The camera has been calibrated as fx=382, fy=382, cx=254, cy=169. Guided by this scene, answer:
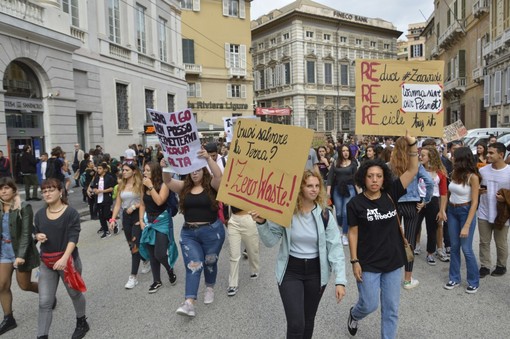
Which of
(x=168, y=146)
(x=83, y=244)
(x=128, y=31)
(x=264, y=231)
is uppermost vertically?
(x=128, y=31)

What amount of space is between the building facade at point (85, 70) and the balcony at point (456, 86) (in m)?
23.9

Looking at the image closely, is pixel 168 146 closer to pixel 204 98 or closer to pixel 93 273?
pixel 93 273

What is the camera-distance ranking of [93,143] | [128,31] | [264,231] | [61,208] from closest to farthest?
[264,231] → [61,208] → [93,143] → [128,31]

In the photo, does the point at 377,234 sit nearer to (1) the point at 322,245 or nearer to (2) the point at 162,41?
(1) the point at 322,245

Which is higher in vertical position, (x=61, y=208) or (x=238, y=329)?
(x=61, y=208)

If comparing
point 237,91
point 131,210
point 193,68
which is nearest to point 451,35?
point 237,91

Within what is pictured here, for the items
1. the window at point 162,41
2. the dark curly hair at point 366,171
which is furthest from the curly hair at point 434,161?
the window at point 162,41

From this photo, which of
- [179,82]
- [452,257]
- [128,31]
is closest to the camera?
[452,257]

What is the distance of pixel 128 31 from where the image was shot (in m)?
21.4

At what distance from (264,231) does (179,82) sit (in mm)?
26701

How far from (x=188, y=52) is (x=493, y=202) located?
126 ft

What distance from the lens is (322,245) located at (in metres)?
2.99

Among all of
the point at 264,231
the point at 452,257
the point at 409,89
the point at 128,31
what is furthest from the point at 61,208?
the point at 128,31

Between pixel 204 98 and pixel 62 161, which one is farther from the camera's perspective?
pixel 204 98
